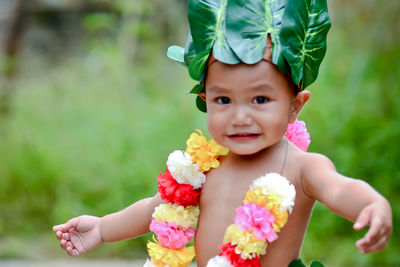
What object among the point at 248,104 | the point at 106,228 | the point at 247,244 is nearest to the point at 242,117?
the point at 248,104

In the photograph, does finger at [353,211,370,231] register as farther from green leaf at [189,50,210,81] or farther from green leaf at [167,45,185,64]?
green leaf at [167,45,185,64]

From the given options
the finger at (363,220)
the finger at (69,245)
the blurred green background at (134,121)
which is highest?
the finger at (363,220)

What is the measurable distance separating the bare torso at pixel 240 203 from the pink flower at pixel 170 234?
Result: 0.22 ft

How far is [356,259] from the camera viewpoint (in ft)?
16.4

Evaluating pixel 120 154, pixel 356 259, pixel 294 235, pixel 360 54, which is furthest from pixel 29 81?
pixel 294 235

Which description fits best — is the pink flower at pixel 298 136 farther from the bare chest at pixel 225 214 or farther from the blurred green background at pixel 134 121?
the blurred green background at pixel 134 121

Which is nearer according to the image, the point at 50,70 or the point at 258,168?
the point at 258,168

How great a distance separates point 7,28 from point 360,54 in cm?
397

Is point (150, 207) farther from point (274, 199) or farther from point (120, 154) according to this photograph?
point (120, 154)

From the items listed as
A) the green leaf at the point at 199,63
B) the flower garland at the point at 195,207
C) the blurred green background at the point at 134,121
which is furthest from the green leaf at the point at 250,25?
the blurred green background at the point at 134,121

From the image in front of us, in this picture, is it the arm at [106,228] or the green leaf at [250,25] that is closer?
the green leaf at [250,25]

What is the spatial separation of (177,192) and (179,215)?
3.4 inches

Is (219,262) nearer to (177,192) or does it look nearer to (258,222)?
(258,222)

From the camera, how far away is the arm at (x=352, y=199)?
169 centimetres
